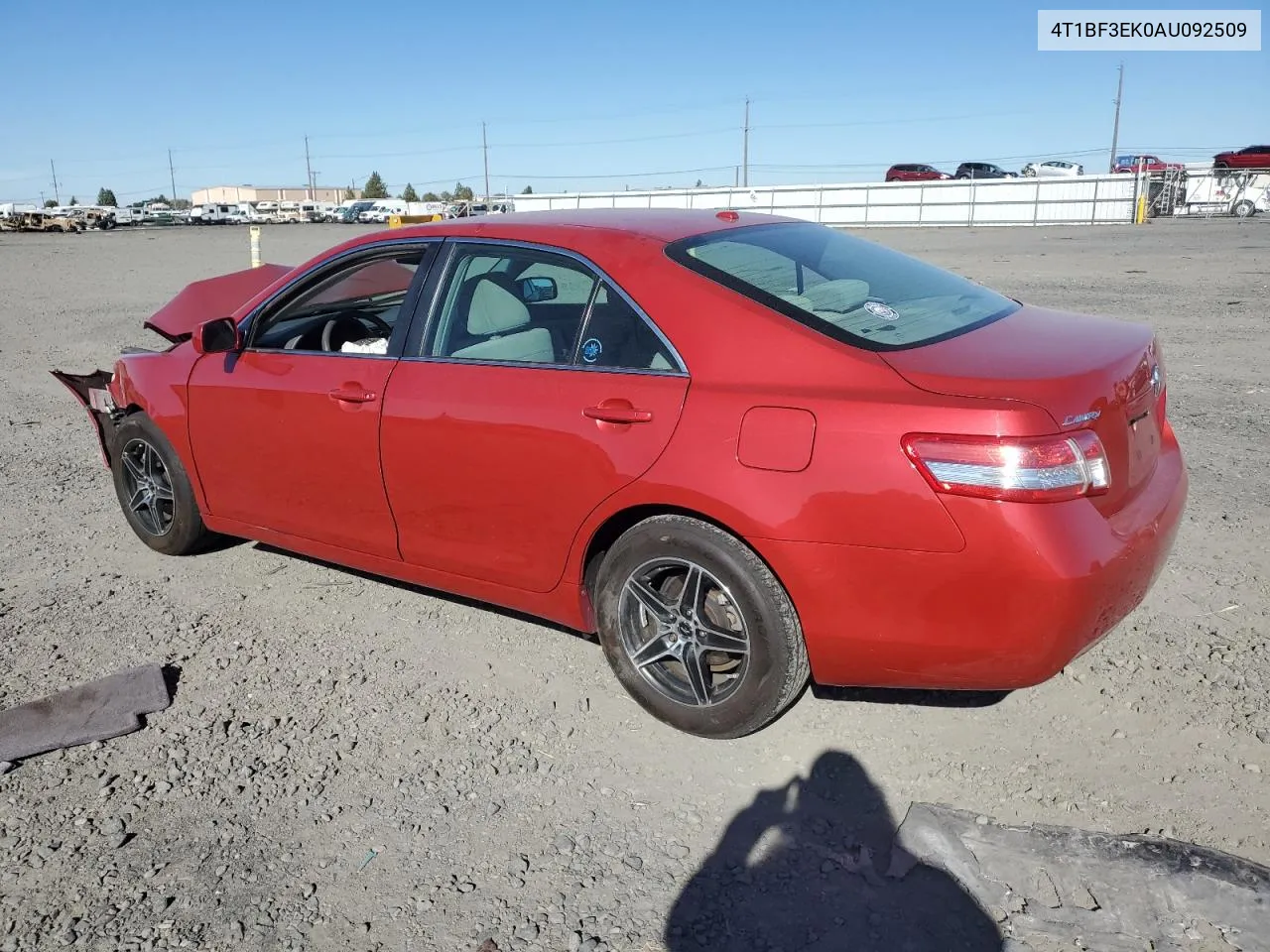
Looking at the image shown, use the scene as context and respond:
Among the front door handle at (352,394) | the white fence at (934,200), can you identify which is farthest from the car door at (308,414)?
the white fence at (934,200)

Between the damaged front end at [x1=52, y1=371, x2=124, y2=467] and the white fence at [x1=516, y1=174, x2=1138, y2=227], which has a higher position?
the white fence at [x1=516, y1=174, x2=1138, y2=227]

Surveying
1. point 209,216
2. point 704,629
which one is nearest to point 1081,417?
point 704,629

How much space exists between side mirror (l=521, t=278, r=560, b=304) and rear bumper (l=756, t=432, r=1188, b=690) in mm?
A: 1468

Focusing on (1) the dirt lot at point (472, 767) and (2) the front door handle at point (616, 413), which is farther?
(2) the front door handle at point (616, 413)

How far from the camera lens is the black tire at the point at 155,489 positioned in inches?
197

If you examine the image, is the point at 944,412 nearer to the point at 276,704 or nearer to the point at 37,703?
the point at 276,704

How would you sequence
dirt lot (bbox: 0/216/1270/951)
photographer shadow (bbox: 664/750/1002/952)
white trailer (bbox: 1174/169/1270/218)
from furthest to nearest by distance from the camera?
1. white trailer (bbox: 1174/169/1270/218)
2. dirt lot (bbox: 0/216/1270/951)
3. photographer shadow (bbox: 664/750/1002/952)

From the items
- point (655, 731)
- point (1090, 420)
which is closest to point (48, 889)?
point (655, 731)

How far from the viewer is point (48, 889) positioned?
2.86 m

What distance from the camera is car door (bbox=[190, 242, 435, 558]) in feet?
13.5

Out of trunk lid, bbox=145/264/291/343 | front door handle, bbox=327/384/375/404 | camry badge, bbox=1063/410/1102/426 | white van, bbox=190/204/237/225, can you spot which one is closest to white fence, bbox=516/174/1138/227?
trunk lid, bbox=145/264/291/343

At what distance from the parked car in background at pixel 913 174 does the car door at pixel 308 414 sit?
54385 mm

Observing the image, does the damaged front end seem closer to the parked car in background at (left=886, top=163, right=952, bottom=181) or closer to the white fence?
the white fence

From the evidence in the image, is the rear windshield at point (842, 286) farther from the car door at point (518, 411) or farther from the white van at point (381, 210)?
the white van at point (381, 210)
